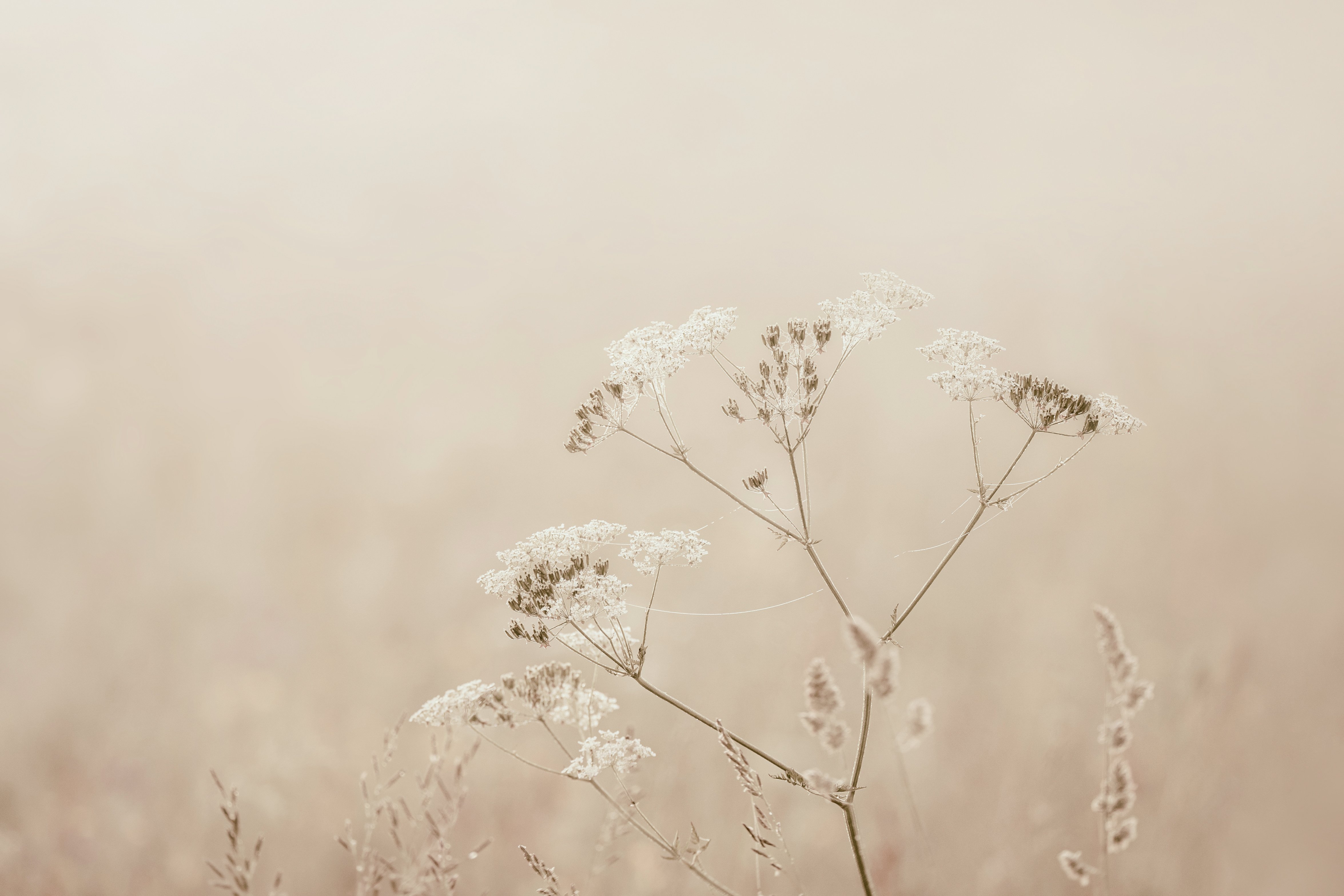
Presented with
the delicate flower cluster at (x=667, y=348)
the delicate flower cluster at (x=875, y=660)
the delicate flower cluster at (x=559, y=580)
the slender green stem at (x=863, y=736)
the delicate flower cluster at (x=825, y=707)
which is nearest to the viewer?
the delicate flower cluster at (x=875, y=660)

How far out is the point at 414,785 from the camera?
2340 mm

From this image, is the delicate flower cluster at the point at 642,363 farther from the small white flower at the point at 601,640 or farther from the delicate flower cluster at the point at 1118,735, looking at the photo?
the delicate flower cluster at the point at 1118,735

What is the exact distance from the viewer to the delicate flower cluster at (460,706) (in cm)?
116

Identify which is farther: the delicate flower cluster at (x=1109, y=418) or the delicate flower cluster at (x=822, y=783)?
the delicate flower cluster at (x=1109, y=418)

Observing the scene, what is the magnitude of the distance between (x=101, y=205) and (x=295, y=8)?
1043 millimetres

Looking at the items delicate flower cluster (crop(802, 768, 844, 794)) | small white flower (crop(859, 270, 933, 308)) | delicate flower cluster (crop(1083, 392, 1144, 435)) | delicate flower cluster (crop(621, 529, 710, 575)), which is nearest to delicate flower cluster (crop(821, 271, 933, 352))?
small white flower (crop(859, 270, 933, 308))

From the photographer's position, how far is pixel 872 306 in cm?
130

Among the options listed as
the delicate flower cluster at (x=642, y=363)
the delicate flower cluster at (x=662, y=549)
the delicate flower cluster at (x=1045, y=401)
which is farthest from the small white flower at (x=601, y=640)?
the delicate flower cluster at (x=1045, y=401)

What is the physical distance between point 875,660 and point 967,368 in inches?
27.1

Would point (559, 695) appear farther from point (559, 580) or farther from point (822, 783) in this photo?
point (822, 783)

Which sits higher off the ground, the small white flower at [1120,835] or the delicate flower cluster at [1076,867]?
the small white flower at [1120,835]

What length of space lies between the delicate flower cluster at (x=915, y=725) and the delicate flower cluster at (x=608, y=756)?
449 mm

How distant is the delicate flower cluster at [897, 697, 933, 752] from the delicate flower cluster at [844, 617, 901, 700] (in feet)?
0.21

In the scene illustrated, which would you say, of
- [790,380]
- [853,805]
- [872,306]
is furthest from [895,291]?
[853,805]
